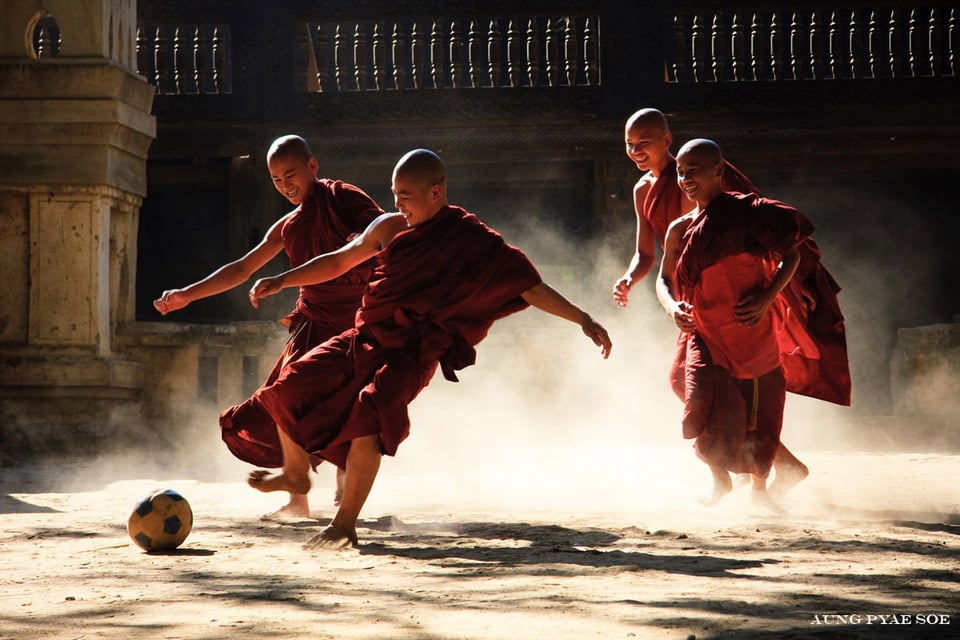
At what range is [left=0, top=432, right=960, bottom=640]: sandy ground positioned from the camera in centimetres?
293

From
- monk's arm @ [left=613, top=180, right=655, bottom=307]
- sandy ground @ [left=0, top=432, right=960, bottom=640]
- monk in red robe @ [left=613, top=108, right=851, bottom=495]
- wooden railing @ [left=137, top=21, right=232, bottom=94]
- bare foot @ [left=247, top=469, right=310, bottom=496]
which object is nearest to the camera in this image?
sandy ground @ [left=0, top=432, right=960, bottom=640]

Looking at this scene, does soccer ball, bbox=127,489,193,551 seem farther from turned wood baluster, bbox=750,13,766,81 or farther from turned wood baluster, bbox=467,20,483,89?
turned wood baluster, bbox=750,13,766,81

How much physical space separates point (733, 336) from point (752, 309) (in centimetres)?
24

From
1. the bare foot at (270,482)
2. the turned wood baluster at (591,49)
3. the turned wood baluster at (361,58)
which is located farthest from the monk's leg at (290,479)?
the turned wood baluster at (591,49)

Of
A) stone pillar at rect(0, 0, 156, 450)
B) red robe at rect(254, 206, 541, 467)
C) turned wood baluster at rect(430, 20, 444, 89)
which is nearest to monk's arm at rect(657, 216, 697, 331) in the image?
red robe at rect(254, 206, 541, 467)

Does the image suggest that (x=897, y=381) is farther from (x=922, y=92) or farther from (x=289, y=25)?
(x=289, y=25)

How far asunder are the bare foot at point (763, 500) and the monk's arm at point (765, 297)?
2.57 feet

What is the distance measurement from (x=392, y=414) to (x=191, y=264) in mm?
7920

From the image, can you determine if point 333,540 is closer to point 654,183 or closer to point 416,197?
point 416,197

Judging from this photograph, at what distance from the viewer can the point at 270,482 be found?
4.79 meters

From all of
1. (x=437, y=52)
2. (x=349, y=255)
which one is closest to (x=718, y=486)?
(x=349, y=255)

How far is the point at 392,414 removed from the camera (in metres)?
4.44

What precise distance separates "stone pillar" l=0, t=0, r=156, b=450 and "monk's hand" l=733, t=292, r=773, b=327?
4.79 metres

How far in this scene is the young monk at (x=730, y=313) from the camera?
531cm
